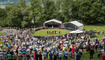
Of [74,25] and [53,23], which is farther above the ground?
[74,25]

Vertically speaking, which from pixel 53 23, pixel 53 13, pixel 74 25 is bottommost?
pixel 53 23

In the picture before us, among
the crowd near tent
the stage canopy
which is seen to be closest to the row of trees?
the crowd near tent

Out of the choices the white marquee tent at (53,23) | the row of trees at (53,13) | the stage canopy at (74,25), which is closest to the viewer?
the stage canopy at (74,25)

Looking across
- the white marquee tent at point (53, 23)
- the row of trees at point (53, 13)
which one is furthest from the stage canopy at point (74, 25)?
the row of trees at point (53, 13)

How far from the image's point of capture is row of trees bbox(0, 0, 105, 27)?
59875mm

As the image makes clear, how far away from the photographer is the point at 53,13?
6544 centimetres

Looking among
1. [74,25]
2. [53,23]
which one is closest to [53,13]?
[53,23]

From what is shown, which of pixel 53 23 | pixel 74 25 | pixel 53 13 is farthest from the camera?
pixel 53 13

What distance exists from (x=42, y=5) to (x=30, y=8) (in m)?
5.50

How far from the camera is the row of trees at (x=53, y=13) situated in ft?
196

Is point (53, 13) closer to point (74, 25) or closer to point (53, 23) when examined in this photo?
point (53, 23)

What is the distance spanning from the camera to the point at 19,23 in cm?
6262

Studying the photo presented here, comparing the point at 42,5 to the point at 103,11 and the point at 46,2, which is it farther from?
the point at 103,11

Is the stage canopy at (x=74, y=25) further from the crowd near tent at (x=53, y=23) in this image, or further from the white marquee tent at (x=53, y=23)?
the crowd near tent at (x=53, y=23)
